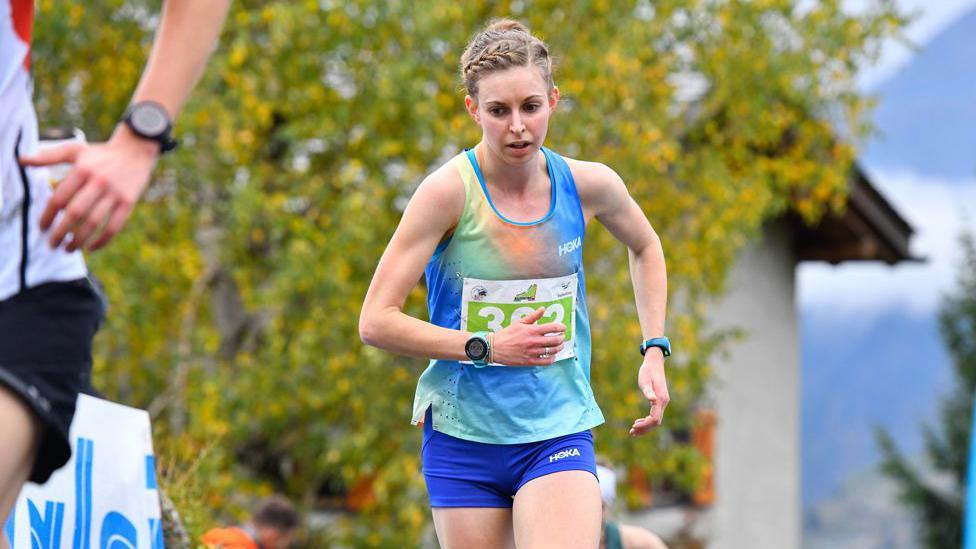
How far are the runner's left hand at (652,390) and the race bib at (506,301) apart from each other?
22cm

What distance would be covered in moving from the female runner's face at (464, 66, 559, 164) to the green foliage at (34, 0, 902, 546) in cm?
705

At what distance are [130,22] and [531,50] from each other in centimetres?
1002

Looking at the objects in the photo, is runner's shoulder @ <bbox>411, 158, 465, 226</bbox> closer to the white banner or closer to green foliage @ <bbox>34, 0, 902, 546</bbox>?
the white banner

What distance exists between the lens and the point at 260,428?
12.8 metres

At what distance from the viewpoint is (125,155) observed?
7.67ft

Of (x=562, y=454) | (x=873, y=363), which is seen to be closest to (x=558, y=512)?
(x=562, y=454)

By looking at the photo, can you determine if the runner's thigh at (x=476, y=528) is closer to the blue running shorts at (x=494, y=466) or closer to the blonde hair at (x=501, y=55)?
the blue running shorts at (x=494, y=466)

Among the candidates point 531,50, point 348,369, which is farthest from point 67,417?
point 348,369

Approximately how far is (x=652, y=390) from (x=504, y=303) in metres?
0.46

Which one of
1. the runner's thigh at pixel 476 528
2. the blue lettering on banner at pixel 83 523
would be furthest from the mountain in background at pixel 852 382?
the runner's thigh at pixel 476 528

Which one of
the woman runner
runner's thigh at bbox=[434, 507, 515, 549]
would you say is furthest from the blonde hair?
runner's thigh at bbox=[434, 507, 515, 549]

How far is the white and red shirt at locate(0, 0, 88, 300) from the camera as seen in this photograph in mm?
2412

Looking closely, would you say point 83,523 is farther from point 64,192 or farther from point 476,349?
point 64,192

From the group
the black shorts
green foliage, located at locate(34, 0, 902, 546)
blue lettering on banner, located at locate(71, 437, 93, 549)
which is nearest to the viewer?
the black shorts
